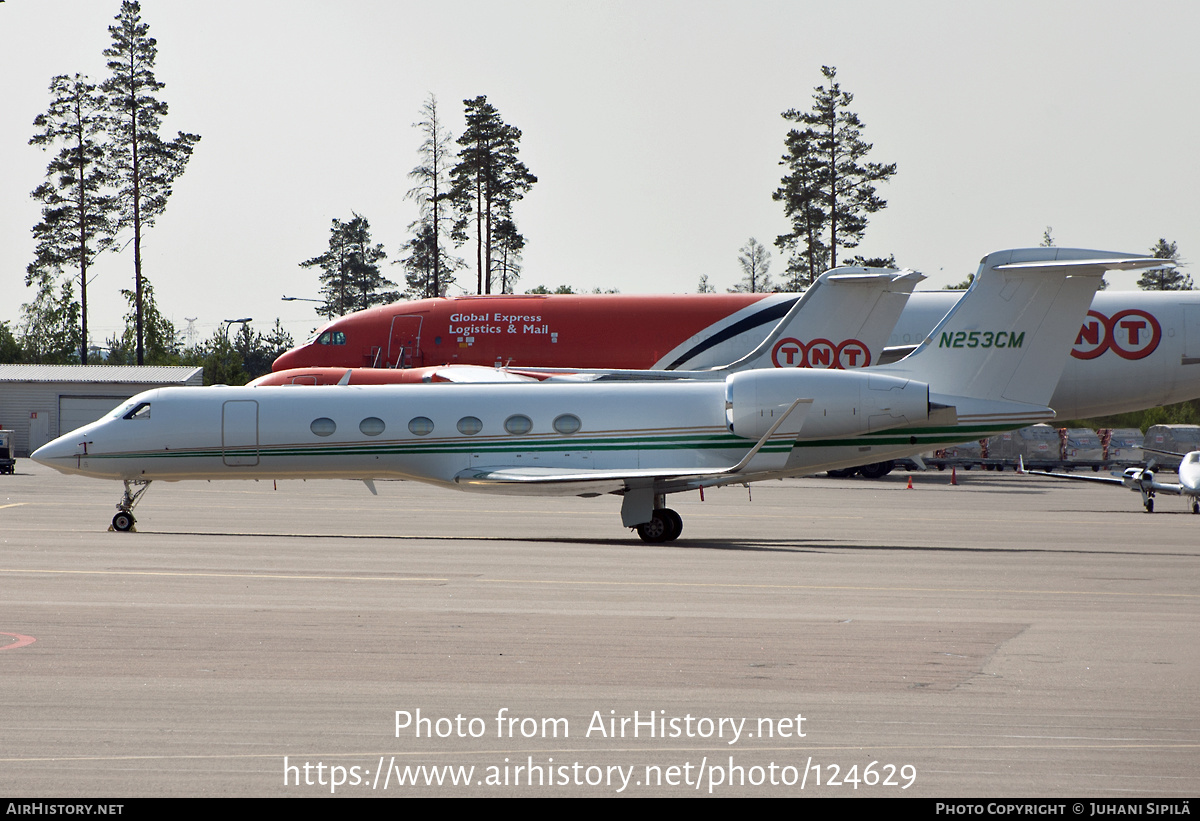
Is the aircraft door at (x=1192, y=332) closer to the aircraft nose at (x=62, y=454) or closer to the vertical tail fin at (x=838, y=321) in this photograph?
the vertical tail fin at (x=838, y=321)

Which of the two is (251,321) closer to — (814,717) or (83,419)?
(83,419)

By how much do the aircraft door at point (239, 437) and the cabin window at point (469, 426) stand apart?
354 cm

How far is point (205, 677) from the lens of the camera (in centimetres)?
821

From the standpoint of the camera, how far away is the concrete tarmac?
6148mm

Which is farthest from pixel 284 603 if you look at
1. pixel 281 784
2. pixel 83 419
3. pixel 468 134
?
pixel 468 134

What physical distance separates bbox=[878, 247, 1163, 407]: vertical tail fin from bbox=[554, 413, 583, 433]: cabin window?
5751 mm

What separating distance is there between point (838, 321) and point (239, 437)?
48.2 ft

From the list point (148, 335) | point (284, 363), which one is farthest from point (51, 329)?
point (284, 363)

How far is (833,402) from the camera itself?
62.2 feet

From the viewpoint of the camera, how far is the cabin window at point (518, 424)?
19.8 meters

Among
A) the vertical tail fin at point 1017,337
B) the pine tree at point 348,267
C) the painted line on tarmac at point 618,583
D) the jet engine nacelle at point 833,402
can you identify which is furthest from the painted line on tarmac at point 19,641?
the pine tree at point 348,267

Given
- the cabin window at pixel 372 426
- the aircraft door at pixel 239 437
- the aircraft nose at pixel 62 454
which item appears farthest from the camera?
the aircraft nose at pixel 62 454

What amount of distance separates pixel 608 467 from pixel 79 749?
13.5 meters

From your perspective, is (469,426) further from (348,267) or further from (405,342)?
(348,267)
